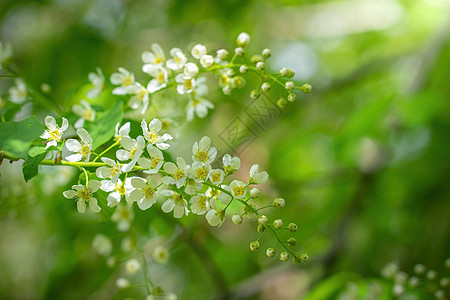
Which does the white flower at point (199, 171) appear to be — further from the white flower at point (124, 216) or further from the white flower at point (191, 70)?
the white flower at point (124, 216)

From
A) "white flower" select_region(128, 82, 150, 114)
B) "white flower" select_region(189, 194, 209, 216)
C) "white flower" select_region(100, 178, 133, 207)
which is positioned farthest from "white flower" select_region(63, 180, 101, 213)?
"white flower" select_region(128, 82, 150, 114)

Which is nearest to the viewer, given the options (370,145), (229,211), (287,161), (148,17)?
(229,211)

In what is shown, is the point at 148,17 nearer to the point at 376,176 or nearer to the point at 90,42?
the point at 90,42

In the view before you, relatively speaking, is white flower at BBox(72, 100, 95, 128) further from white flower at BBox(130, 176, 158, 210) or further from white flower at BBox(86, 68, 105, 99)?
white flower at BBox(130, 176, 158, 210)

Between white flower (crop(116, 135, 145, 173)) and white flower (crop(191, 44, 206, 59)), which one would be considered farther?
white flower (crop(191, 44, 206, 59))

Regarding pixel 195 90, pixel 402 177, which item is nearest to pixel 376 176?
pixel 402 177
